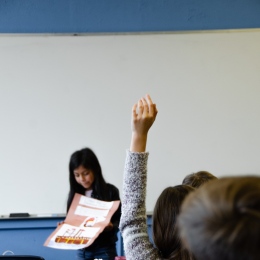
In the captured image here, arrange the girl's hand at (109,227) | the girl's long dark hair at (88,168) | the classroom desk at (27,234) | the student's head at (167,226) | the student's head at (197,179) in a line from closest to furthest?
1. the student's head at (167,226)
2. the student's head at (197,179)
3. the girl's hand at (109,227)
4. the girl's long dark hair at (88,168)
5. the classroom desk at (27,234)

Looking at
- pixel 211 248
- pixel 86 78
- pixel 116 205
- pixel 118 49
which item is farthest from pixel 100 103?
pixel 211 248

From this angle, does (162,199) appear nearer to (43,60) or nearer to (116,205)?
(116,205)

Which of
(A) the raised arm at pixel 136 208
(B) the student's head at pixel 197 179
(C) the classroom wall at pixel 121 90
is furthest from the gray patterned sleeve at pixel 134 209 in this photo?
(C) the classroom wall at pixel 121 90

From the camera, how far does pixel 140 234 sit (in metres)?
0.96

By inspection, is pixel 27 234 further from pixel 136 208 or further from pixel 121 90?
pixel 136 208

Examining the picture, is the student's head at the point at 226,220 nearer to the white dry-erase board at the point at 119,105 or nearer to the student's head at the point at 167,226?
the student's head at the point at 167,226

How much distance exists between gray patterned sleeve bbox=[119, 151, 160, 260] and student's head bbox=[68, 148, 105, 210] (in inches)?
64.8

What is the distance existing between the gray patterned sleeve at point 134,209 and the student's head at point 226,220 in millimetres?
456

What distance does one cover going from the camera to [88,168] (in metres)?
2.67

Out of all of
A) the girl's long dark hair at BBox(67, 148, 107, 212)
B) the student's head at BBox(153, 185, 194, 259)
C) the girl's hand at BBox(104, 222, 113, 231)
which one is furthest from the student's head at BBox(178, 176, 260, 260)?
the girl's long dark hair at BBox(67, 148, 107, 212)

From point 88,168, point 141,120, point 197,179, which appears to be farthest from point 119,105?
point 141,120

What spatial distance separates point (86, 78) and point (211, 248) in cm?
304

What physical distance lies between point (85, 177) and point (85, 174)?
0.02 meters

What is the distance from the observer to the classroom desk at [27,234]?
3.33 meters
